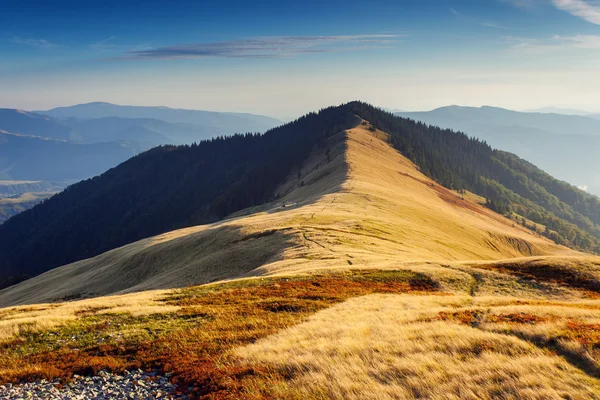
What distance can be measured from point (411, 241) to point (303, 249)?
24.4 m

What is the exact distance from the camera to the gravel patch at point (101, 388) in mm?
13547

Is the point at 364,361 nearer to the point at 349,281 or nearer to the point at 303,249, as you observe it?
the point at 349,281

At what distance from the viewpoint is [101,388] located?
14188mm

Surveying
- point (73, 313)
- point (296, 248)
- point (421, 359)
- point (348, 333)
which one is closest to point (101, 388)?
point (348, 333)

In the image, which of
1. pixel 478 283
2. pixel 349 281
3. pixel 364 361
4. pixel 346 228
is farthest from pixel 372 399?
pixel 346 228

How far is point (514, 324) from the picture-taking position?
1825 centimetres

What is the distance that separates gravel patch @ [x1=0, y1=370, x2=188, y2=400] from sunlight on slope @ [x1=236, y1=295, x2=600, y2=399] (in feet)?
11.5

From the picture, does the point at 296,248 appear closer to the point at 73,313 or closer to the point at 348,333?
the point at 73,313

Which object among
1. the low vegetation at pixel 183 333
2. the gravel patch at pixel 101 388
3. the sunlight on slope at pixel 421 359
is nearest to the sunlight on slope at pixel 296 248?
the low vegetation at pixel 183 333

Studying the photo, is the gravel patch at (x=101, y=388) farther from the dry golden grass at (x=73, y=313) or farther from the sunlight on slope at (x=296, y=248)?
the sunlight on slope at (x=296, y=248)

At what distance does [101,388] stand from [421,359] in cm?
1234

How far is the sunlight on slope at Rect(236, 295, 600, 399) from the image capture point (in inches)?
472

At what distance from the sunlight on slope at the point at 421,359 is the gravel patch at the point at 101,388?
3.51m

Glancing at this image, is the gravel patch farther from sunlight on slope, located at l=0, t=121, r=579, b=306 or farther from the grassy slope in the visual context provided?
sunlight on slope, located at l=0, t=121, r=579, b=306
